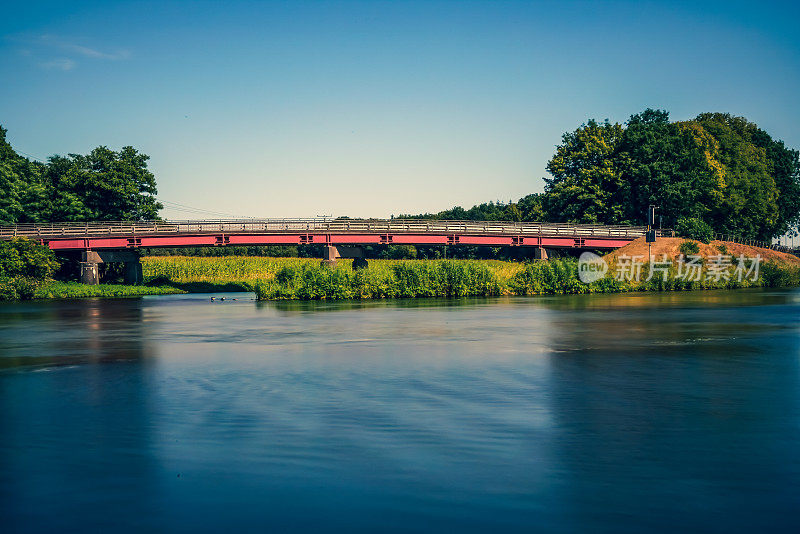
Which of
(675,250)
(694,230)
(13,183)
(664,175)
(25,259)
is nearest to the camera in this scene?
(25,259)

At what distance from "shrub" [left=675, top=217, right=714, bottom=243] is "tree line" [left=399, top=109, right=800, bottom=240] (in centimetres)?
40

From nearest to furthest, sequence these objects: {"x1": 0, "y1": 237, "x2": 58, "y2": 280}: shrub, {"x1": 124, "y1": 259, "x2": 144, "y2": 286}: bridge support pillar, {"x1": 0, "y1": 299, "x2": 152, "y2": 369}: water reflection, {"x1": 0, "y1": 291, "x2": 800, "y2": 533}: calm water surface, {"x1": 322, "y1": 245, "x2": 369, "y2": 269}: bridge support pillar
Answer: {"x1": 0, "y1": 291, "x2": 800, "y2": 533}: calm water surface < {"x1": 0, "y1": 299, "x2": 152, "y2": 369}: water reflection < {"x1": 0, "y1": 237, "x2": 58, "y2": 280}: shrub < {"x1": 124, "y1": 259, "x2": 144, "y2": 286}: bridge support pillar < {"x1": 322, "y1": 245, "x2": 369, "y2": 269}: bridge support pillar

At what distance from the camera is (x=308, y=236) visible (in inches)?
3521

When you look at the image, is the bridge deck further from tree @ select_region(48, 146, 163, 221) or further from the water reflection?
the water reflection

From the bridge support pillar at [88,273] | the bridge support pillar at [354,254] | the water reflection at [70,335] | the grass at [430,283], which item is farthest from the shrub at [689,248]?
the bridge support pillar at [88,273]

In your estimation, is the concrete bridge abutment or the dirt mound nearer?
the dirt mound

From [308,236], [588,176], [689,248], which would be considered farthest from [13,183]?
[689,248]

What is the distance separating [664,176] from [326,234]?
4686 centimetres

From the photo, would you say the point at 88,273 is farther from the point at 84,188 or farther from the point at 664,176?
the point at 664,176

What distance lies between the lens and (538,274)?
68812mm

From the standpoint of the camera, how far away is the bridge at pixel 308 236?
83312mm

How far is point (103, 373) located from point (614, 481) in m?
17.7

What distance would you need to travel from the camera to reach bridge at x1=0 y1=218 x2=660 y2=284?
83.3m

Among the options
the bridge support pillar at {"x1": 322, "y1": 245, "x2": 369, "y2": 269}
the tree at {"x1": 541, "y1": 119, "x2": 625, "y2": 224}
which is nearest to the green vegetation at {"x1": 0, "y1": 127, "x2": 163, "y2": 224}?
the bridge support pillar at {"x1": 322, "y1": 245, "x2": 369, "y2": 269}
